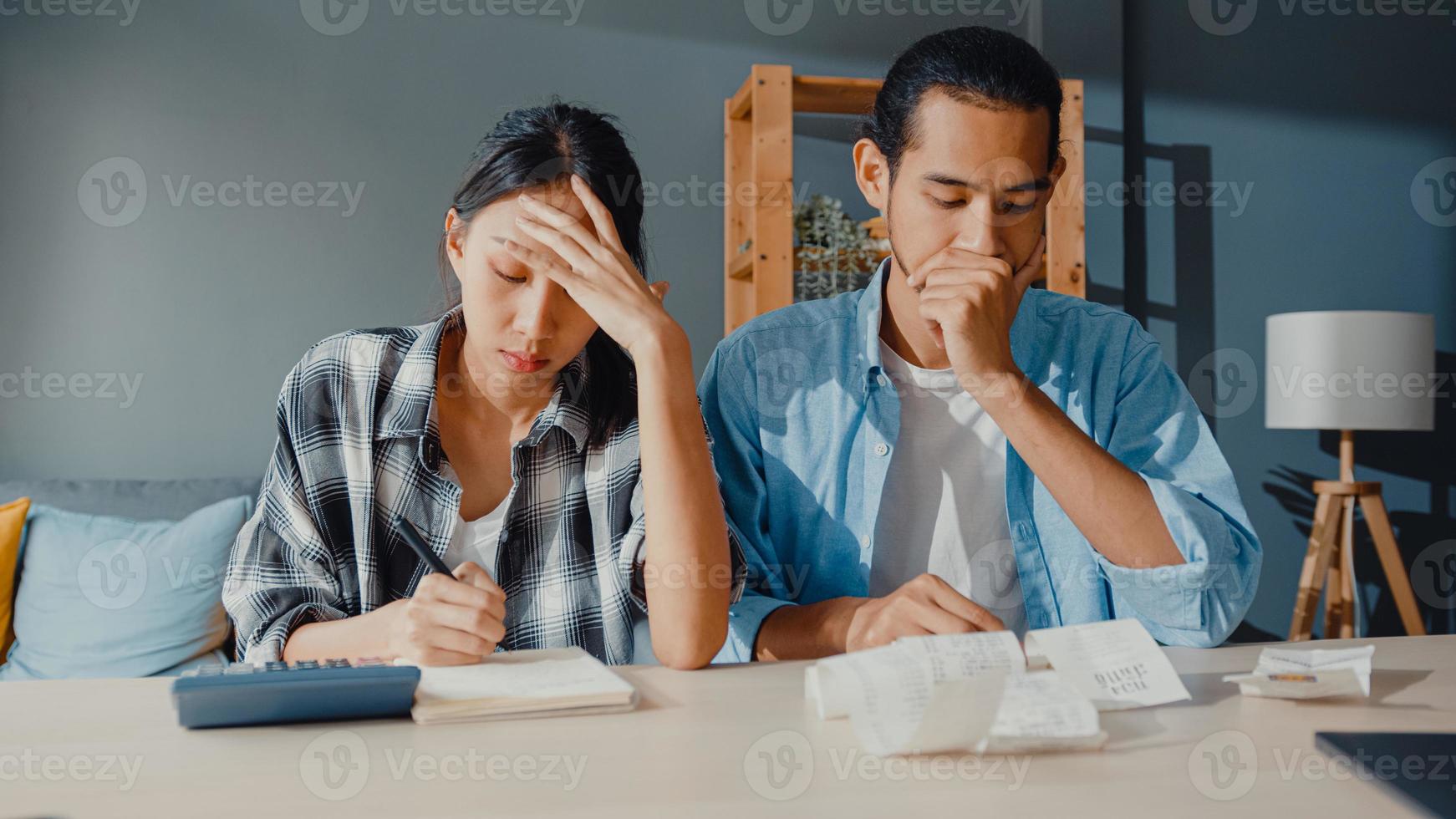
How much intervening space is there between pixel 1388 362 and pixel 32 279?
12.0ft

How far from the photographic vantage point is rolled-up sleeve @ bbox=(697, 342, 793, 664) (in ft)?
4.41

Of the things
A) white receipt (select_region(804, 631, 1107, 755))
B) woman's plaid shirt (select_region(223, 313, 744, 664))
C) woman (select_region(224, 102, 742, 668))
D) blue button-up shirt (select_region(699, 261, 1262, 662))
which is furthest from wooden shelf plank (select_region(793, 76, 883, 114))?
white receipt (select_region(804, 631, 1107, 755))

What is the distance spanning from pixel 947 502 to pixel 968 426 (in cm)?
10

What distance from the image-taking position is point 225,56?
10.0ft

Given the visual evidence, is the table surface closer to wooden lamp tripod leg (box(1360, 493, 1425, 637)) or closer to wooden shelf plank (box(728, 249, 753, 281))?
wooden shelf plank (box(728, 249, 753, 281))

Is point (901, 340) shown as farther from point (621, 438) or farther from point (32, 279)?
point (32, 279)

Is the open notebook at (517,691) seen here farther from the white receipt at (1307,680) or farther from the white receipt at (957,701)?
the white receipt at (1307,680)

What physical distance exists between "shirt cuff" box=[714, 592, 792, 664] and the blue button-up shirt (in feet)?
0.07

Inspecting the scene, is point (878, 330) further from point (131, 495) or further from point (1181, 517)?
point (131, 495)

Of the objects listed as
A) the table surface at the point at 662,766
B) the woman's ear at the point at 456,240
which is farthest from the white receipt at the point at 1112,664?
the woman's ear at the point at 456,240

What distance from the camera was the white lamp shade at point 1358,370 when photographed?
3172mm

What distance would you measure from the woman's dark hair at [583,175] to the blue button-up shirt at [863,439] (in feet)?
0.48

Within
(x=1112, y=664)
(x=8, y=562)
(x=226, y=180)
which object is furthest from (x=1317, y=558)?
(x=8, y=562)

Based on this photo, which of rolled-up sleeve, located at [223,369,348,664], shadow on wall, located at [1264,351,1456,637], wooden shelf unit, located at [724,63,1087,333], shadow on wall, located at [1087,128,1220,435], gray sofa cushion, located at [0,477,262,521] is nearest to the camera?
rolled-up sleeve, located at [223,369,348,664]
